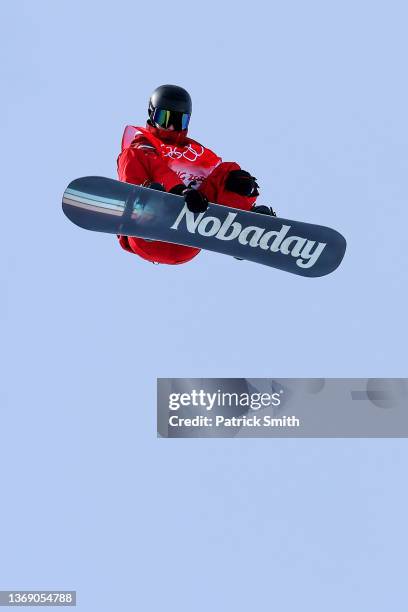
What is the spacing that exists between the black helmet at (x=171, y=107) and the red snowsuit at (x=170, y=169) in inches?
3.4

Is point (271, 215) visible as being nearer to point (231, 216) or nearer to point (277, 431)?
point (231, 216)

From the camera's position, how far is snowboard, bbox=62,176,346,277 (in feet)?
31.2

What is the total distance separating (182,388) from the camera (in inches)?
530

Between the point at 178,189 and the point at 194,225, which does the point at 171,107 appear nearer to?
the point at 178,189

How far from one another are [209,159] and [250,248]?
861 mm

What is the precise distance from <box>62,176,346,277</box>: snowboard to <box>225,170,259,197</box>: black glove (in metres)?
0.22

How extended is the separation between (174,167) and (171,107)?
50 centimetres

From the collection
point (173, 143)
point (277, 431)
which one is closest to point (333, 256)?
point (173, 143)

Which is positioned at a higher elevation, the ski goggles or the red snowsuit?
the ski goggles

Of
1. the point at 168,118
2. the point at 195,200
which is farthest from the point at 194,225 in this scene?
the point at 168,118

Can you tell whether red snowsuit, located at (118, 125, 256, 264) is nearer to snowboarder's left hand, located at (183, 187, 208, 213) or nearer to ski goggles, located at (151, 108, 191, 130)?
ski goggles, located at (151, 108, 191, 130)

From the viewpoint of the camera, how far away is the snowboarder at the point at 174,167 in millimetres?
9672

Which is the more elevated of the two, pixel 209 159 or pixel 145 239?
pixel 209 159

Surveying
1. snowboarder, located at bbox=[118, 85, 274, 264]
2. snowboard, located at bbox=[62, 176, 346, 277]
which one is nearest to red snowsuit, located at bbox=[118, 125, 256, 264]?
snowboarder, located at bbox=[118, 85, 274, 264]
